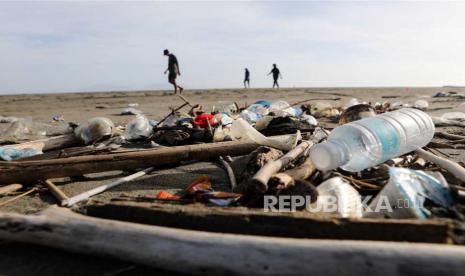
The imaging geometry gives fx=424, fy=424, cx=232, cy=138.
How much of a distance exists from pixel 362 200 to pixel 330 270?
925mm

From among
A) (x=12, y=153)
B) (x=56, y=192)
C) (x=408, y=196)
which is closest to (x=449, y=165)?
(x=408, y=196)

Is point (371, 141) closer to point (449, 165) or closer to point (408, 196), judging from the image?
point (449, 165)

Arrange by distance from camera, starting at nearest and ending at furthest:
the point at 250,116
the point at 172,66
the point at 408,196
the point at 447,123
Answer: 1. the point at 408,196
2. the point at 250,116
3. the point at 447,123
4. the point at 172,66

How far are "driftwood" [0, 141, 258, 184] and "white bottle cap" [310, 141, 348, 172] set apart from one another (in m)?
1.16

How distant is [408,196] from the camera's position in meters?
1.95

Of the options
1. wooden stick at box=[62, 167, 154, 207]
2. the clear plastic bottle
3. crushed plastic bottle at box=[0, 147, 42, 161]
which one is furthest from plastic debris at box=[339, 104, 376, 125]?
crushed plastic bottle at box=[0, 147, 42, 161]

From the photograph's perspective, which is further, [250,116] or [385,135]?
[250,116]

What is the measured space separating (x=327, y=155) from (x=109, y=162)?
1.59 m

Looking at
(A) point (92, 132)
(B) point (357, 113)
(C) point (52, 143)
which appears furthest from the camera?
(A) point (92, 132)

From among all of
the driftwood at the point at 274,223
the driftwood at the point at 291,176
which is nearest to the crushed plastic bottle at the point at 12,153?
the driftwood at the point at 274,223

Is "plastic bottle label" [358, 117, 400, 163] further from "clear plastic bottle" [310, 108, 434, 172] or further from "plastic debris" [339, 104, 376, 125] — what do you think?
"plastic debris" [339, 104, 376, 125]

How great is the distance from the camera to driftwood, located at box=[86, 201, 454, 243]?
5.05 ft

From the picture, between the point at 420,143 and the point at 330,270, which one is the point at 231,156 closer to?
the point at 420,143

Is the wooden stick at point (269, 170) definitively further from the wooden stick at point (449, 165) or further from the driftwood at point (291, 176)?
the wooden stick at point (449, 165)
